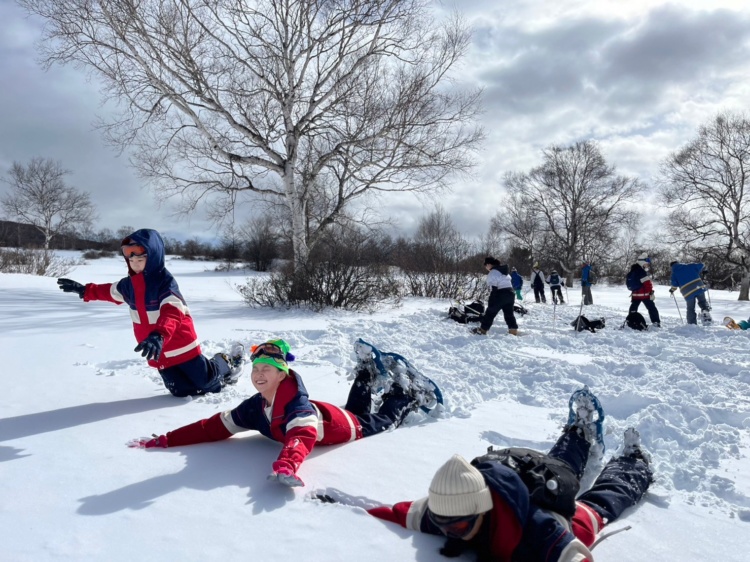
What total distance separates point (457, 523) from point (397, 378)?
1893 millimetres

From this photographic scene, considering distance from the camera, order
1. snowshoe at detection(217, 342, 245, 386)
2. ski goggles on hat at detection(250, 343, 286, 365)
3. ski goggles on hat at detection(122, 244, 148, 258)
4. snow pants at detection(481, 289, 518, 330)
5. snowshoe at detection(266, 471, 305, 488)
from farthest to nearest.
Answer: snow pants at detection(481, 289, 518, 330)
snowshoe at detection(217, 342, 245, 386)
ski goggles on hat at detection(122, 244, 148, 258)
ski goggles on hat at detection(250, 343, 286, 365)
snowshoe at detection(266, 471, 305, 488)

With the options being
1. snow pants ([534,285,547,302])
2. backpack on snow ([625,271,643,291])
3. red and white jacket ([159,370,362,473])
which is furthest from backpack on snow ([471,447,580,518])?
snow pants ([534,285,547,302])

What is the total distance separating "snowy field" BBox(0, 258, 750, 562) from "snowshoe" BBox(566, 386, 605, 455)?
1.07 ft

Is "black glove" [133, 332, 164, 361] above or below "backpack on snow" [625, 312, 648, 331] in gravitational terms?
above

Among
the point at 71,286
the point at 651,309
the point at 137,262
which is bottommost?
A: the point at 651,309

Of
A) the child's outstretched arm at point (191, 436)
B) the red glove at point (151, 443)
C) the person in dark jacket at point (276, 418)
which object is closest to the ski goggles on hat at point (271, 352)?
the person in dark jacket at point (276, 418)

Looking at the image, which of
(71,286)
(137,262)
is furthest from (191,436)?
(71,286)

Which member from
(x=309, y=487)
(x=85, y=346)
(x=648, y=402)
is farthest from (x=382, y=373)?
(x=85, y=346)

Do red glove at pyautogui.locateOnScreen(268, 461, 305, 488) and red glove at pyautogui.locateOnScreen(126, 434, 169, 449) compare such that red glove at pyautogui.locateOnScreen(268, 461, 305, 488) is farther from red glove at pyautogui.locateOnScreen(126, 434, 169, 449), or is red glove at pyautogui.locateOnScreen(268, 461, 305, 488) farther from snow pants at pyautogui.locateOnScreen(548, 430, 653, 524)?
snow pants at pyautogui.locateOnScreen(548, 430, 653, 524)

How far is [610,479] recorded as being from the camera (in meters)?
2.38

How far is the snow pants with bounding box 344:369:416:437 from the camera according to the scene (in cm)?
327

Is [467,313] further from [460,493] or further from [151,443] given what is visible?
[460,493]

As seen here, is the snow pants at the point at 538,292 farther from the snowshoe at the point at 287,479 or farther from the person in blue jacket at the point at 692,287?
the snowshoe at the point at 287,479

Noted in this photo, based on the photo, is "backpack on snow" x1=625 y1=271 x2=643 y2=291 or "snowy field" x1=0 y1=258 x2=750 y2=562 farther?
"backpack on snow" x1=625 y1=271 x2=643 y2=291
